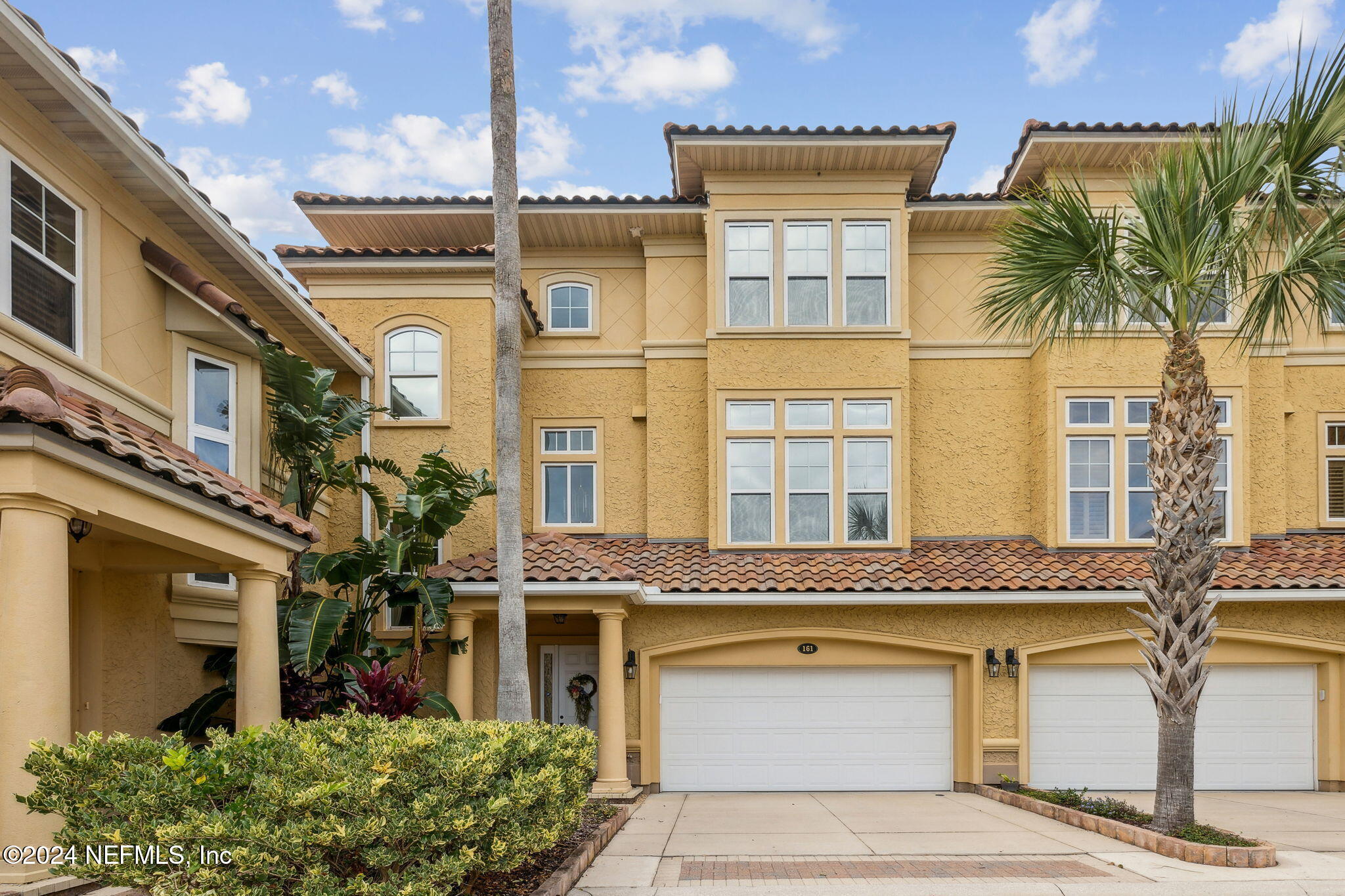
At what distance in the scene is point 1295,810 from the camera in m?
12.7

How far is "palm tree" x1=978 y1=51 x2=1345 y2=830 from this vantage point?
9375 millimetres

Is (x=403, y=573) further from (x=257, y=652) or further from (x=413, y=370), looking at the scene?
(x=413, y=370)

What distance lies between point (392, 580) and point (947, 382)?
915 cm

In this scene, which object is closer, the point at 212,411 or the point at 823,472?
the point at 212,411

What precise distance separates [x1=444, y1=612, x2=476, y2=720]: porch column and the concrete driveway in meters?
8.72

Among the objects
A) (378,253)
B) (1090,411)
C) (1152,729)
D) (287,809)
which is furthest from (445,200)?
(1152,729)

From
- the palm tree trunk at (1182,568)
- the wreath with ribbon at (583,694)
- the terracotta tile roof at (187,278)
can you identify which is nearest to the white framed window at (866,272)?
the palm tree trunk at (1182,568)

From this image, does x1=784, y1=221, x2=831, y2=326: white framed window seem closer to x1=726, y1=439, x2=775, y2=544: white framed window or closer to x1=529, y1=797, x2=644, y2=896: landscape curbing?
x1=726, y1=439, x2=775, y2=544: white framed window

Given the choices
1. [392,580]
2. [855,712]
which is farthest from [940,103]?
[392,580]

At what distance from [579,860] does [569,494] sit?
28.1ft

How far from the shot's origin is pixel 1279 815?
12273mm

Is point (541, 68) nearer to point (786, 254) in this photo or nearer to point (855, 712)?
point (786, 254)

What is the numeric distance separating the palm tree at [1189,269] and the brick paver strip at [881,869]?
1767 mm

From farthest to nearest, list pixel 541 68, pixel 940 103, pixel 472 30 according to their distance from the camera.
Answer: pixel 940 103 → pixel 541 68 → pixel 472 30
